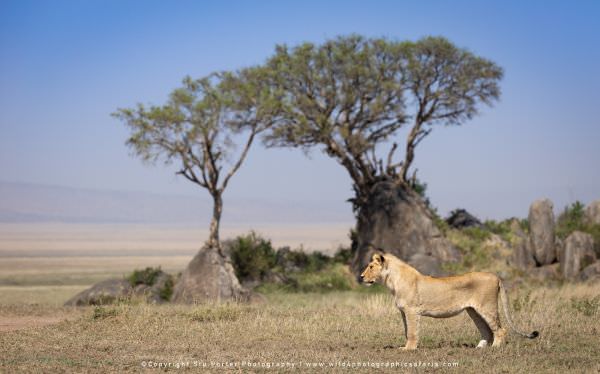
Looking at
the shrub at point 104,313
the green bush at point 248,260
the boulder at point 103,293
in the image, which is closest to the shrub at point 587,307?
the shrub at point 104,313

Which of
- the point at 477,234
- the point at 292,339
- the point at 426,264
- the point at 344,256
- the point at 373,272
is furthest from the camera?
the point at 344,256

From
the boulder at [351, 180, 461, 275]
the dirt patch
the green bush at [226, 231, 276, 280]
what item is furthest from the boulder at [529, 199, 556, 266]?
the dirt patch

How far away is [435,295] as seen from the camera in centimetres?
A: 1423

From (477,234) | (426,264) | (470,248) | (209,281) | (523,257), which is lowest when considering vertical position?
(209,281)

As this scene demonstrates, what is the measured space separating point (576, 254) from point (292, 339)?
18606mm

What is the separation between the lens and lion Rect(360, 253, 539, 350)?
14234 millimetres

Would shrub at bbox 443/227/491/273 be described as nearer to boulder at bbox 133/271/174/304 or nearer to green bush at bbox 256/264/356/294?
green bush at bbox 256/264/356/294

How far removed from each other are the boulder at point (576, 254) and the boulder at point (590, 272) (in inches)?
20.5

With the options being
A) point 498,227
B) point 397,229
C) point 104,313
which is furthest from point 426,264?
point 104,313

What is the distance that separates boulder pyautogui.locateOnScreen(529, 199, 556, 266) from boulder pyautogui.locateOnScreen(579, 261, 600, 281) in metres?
2.68

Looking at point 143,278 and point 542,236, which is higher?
point 542,236

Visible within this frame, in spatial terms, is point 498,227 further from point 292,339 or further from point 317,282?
point 292,339

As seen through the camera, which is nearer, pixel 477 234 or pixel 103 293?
pixel 103 293

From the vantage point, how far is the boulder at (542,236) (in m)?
33.2
